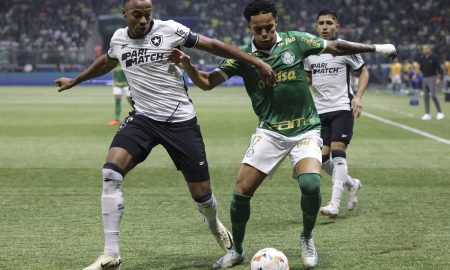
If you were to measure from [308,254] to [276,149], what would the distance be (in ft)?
3.18

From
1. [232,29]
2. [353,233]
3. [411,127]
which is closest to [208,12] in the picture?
Result: [232,29]

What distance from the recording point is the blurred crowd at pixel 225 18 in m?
65.4

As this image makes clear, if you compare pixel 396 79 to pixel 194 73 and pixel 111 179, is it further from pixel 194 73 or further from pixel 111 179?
pixel 111 179

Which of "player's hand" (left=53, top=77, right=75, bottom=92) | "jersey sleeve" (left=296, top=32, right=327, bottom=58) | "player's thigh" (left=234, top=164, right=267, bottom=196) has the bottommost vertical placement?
"player's thigh" (left=234, top=164, right=267, bottom=196)

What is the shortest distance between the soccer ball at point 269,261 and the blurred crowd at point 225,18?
57825 mm

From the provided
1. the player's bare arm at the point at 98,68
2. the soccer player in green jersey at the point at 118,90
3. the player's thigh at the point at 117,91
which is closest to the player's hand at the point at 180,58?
the player's bare arm at the point at 98,68

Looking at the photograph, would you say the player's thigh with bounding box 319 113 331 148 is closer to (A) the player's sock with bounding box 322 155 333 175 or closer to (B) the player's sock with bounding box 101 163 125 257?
(A) the player's sock with bounding box 322 155 333 175

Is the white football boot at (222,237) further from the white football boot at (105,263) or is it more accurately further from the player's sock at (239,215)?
the white football boot at (105,263)

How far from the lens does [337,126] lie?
1146 cm

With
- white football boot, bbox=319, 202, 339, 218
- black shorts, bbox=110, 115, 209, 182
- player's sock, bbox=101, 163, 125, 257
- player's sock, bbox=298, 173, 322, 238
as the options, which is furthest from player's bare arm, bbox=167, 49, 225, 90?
white football boot, bbox=319, 202, 339, 218

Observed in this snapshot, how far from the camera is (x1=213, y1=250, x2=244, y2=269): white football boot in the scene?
7723 millimetres

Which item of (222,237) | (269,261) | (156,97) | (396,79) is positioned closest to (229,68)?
(156,97)

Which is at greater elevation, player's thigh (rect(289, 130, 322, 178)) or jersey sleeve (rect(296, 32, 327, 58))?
jersey sleeve (rect(296, 32, 327, 58))

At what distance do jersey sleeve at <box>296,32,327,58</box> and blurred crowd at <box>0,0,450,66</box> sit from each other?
186 ft
